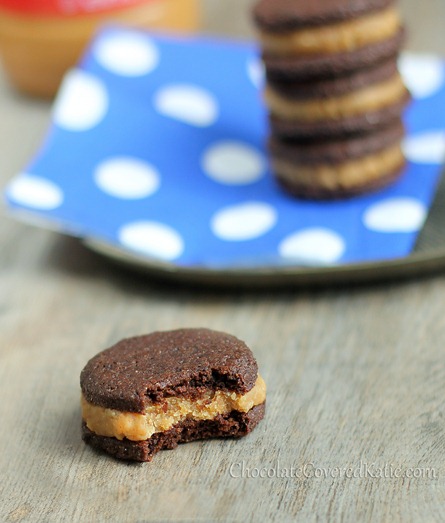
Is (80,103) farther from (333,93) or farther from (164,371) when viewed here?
(164,371)

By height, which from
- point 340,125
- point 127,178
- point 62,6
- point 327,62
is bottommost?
point 127,178

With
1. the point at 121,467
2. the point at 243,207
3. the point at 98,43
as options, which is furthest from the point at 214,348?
the point at 98,43

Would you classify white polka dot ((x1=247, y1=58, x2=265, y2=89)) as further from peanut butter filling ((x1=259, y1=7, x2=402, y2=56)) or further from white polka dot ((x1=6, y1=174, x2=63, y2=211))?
white polka dot ((x1=6, y1=174, x2=63, y2=211))

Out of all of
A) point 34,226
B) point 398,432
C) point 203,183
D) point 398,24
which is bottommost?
point 34,226

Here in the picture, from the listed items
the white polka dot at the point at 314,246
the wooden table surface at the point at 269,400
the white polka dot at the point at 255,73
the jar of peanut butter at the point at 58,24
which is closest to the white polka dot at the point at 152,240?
the wooden table surface at the point at 269,400

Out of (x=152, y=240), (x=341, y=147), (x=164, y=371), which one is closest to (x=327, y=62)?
(x=341, y=147)

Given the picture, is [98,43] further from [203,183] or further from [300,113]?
[300,113]
